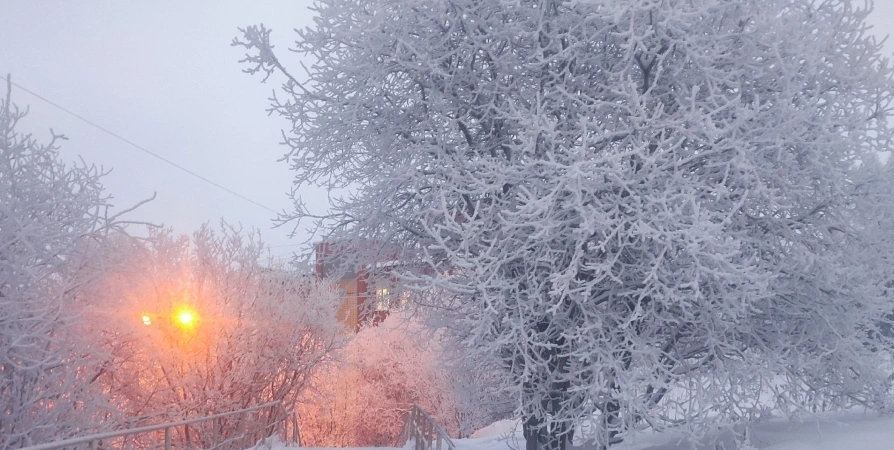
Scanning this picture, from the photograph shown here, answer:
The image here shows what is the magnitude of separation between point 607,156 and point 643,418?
266 centimetres

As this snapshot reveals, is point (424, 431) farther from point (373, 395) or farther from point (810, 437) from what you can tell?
point (373, 395)

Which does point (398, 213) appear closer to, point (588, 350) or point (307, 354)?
point (588, 350)

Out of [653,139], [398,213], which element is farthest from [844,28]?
[398,213]

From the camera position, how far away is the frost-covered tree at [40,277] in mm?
6855

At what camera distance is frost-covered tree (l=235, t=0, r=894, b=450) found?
20.6 ft

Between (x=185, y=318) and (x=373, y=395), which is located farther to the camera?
(x=373, y=395)

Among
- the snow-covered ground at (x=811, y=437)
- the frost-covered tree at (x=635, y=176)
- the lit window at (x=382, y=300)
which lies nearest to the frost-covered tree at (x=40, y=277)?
the frost-covered tree at (x=635, y=176)

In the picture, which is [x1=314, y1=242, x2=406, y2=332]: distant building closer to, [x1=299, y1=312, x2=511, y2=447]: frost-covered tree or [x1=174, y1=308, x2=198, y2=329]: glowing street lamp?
[x1=174, y1=308, x2=198, y2=329]: glowing street lamp

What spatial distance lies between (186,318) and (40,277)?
9478 millimetres

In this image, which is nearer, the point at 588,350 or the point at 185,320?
the point at 588,350

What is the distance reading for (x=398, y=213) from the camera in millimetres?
8531

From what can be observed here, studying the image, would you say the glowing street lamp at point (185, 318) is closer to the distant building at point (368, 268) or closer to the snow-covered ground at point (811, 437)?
the distant building at point (368, 268)

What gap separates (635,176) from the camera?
626cm

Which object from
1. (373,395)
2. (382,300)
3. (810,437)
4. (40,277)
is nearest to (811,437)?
(810,437)
